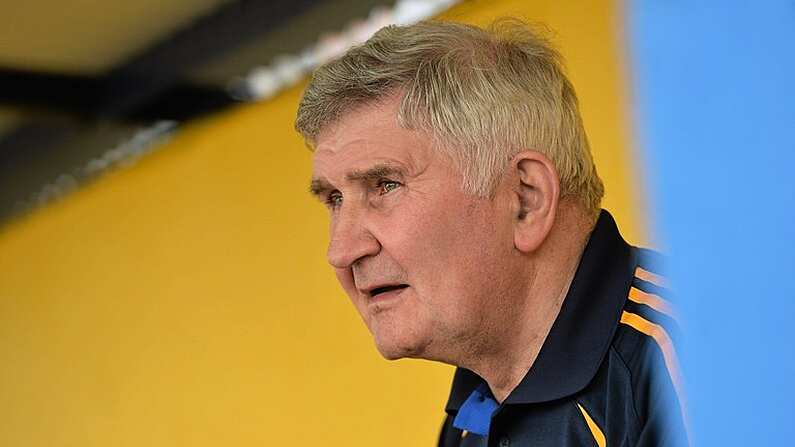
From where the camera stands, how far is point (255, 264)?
3.84m

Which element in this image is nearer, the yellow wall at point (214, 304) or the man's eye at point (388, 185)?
the man's eye at point (388, 185)

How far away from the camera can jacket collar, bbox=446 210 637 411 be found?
1.50m

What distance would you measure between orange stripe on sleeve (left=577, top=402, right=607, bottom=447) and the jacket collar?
3 centimetres

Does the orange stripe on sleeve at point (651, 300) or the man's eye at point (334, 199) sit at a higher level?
the man's eye at point (334, 199)

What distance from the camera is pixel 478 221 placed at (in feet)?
5.25

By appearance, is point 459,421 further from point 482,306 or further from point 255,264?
point 255,264

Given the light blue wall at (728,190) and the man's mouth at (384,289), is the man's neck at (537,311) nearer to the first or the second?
the man's mouth at (384,289)

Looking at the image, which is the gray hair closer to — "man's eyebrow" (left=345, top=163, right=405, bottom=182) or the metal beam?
"man's eyebrow" (left=345, top=163, right=405, bottom=182)

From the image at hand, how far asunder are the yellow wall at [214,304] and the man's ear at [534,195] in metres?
1.14

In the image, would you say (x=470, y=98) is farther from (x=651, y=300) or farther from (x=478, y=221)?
(x=651, y=300)

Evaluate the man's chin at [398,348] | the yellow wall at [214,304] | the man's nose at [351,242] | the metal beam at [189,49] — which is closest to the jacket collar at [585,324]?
the man's chin at [398,348]

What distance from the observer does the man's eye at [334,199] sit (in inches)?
65.1

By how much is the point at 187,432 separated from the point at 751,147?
352 centimetres

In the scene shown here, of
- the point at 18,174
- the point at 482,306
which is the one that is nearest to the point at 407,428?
the point at 482,306
